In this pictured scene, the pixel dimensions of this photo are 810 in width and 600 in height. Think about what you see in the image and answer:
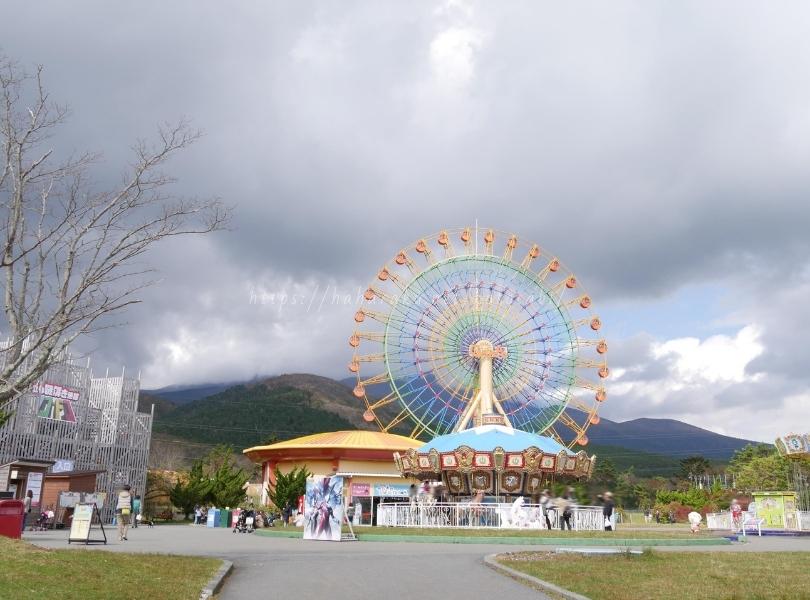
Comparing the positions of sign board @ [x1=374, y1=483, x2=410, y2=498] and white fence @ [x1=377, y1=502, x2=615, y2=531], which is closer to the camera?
white fence @ [x1=377, y1=502, x2=615, y2=531]

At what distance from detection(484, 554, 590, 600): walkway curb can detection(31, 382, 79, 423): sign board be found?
3205cm

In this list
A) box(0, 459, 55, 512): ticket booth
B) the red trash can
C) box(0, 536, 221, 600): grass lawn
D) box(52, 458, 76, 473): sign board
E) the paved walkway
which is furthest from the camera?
box(52, 458, 76, 473): sign board

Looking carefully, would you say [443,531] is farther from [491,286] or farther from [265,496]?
[265,496]

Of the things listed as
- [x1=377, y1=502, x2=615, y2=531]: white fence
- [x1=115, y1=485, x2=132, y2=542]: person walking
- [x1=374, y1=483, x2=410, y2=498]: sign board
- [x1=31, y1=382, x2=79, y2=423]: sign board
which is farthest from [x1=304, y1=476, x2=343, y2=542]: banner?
[x1=31, y1=382, x2=79, y2=423]: sign board

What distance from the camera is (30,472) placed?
111 feet

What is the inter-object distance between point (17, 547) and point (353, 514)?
24.5 metres

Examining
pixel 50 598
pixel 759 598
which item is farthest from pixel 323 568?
pixel 759 598

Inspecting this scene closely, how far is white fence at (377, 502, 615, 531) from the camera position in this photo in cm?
2764

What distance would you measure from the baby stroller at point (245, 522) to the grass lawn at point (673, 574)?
739 inches

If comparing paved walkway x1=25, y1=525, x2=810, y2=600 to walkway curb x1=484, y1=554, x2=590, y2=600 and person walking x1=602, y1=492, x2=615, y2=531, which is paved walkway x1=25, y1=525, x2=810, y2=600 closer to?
walkway curb x1=484, y1=554, x2=590, y2=600

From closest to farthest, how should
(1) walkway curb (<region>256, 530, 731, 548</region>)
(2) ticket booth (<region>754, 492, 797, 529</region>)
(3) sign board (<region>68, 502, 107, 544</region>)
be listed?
(3) sign board (<region>68, 502, 107, 544</region>) → (1) walkway curb (<region>256, 530, 731, 548</region>) → (2) ticket booth (<region>754, 492, 797, 529</region>)

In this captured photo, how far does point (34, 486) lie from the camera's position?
33.8 metres

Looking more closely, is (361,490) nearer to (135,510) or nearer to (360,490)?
(360,490)

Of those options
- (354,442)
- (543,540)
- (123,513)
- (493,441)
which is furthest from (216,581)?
(354,442)
